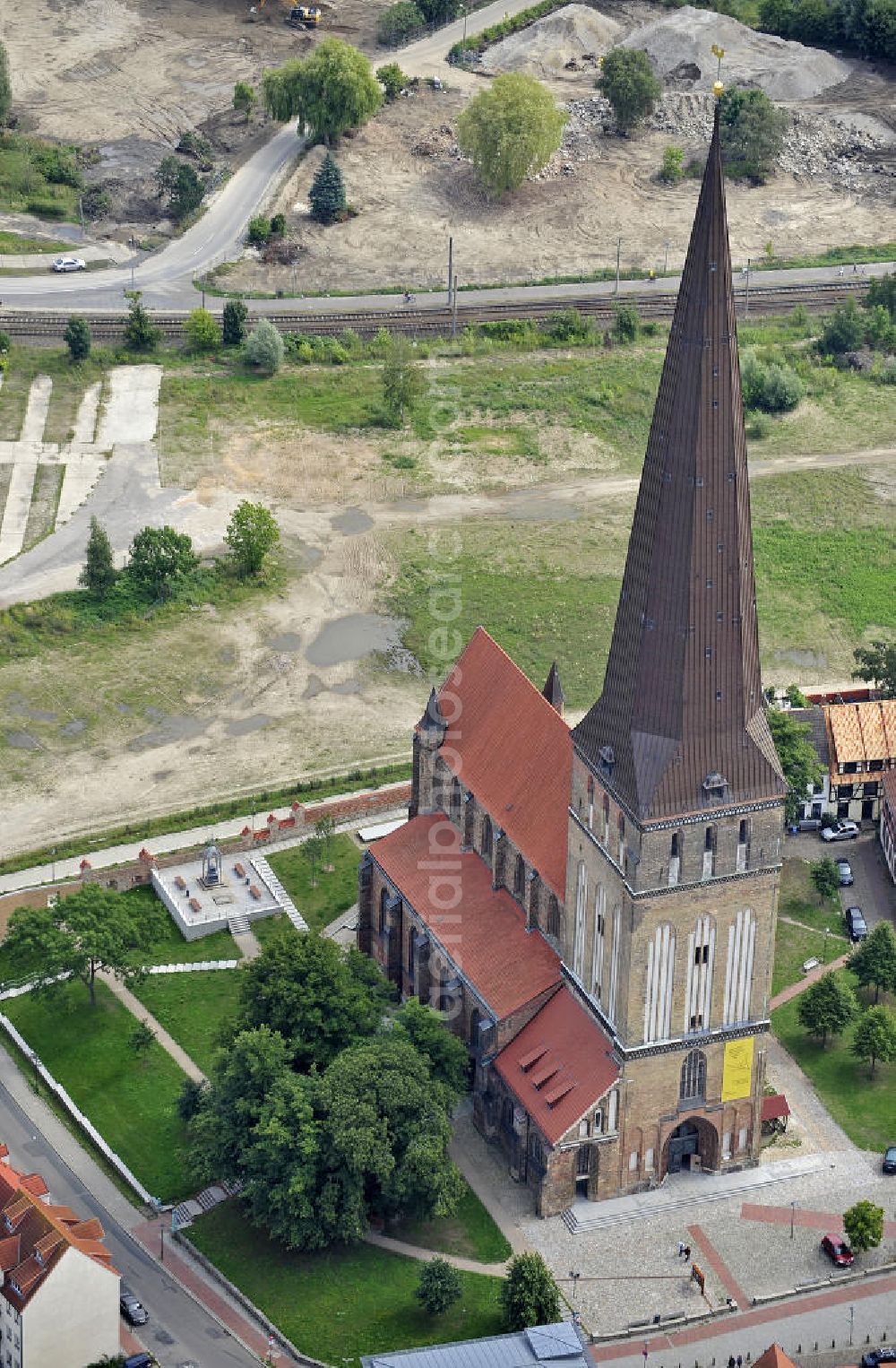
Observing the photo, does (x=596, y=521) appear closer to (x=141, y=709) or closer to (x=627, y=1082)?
(x=141, y=709)

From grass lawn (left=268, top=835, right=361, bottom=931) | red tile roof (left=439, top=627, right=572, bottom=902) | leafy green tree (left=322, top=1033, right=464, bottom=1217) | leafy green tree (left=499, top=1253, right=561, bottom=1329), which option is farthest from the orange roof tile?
leafy green tree (left=499, top=1253, right=561, bottom=1329)

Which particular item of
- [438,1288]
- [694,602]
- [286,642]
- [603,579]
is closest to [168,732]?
[286,642]

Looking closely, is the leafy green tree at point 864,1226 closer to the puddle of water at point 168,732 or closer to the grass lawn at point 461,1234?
the grass lawn at point 461,1234

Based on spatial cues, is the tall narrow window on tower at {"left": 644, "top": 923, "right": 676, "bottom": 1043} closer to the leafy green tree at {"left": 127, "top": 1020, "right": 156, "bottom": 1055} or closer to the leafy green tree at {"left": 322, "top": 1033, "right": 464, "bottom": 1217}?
the leafy green tree at {"left": 322, "top": 1033, "right": 464, "bottom": 1217}

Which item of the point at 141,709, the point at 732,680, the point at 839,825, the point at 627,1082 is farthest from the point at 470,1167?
the point at 141,709

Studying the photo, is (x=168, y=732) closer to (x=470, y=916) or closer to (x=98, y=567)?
(x=98, y=567)

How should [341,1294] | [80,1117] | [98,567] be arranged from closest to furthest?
[341,1294], [80,1117], [98,567]
